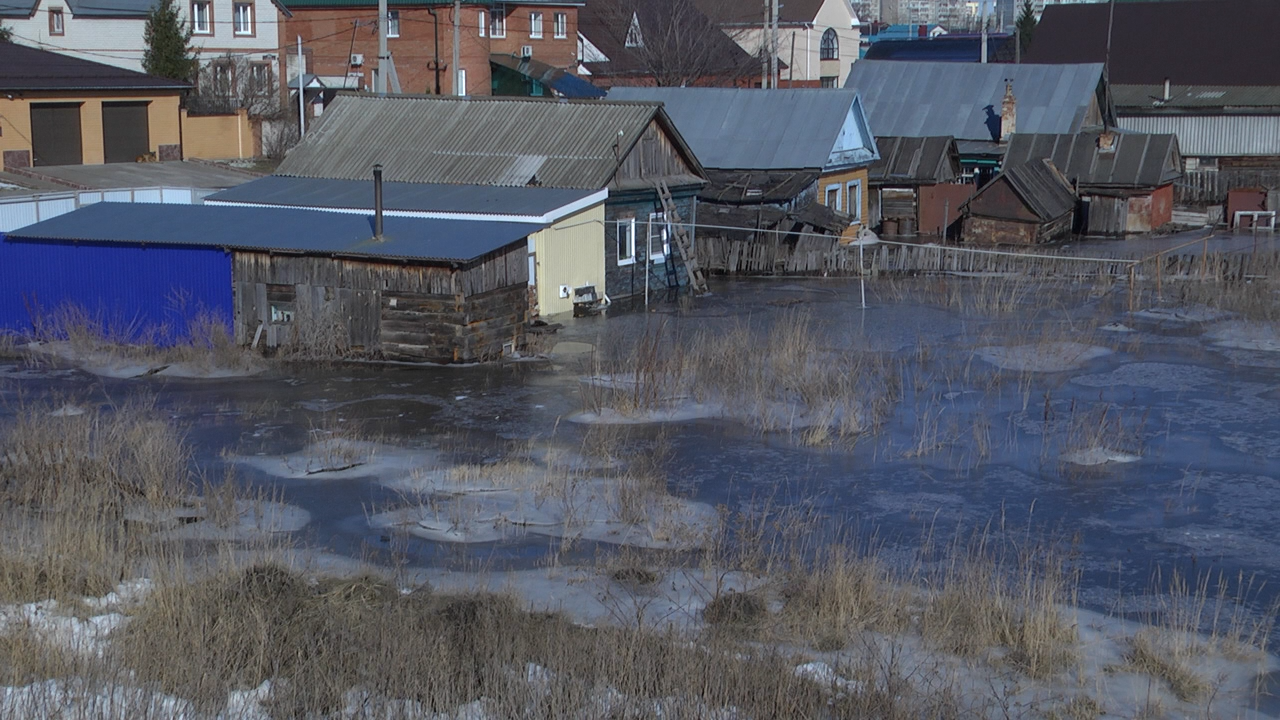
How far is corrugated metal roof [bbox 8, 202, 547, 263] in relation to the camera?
21.5 metres

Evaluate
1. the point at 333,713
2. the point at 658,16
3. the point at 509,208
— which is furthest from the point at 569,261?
the point at 658,16

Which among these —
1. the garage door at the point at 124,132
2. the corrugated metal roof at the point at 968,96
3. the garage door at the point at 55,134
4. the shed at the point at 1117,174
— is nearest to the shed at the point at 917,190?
the shed at the point at 1117,174

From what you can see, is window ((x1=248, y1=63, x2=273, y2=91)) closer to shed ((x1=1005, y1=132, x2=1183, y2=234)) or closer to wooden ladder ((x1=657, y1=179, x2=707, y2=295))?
wooden ladder ((x1=657, y1=179, x2=707, y2=295))

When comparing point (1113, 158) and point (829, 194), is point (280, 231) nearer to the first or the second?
point (829, 194)

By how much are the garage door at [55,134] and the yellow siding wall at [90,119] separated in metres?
0.19

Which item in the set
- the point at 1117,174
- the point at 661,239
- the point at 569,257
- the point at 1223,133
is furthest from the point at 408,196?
the point at 1223,133

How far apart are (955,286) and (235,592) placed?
2165 centimetres

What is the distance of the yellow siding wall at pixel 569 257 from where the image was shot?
25484mm

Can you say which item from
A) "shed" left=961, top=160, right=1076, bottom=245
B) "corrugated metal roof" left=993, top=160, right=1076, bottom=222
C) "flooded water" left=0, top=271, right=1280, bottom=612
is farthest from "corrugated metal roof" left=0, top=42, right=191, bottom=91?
"corrugated metal roof" left=993, top=160, right=1076, bottom=222

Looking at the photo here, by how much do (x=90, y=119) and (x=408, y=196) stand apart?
16.3m

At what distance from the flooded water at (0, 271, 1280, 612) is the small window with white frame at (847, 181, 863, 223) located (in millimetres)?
12407

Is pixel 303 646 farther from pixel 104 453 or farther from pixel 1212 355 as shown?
pixel 1212 355

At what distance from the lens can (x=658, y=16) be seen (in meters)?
65.9

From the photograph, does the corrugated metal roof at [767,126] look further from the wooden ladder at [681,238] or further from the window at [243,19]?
the window at [243,19]
